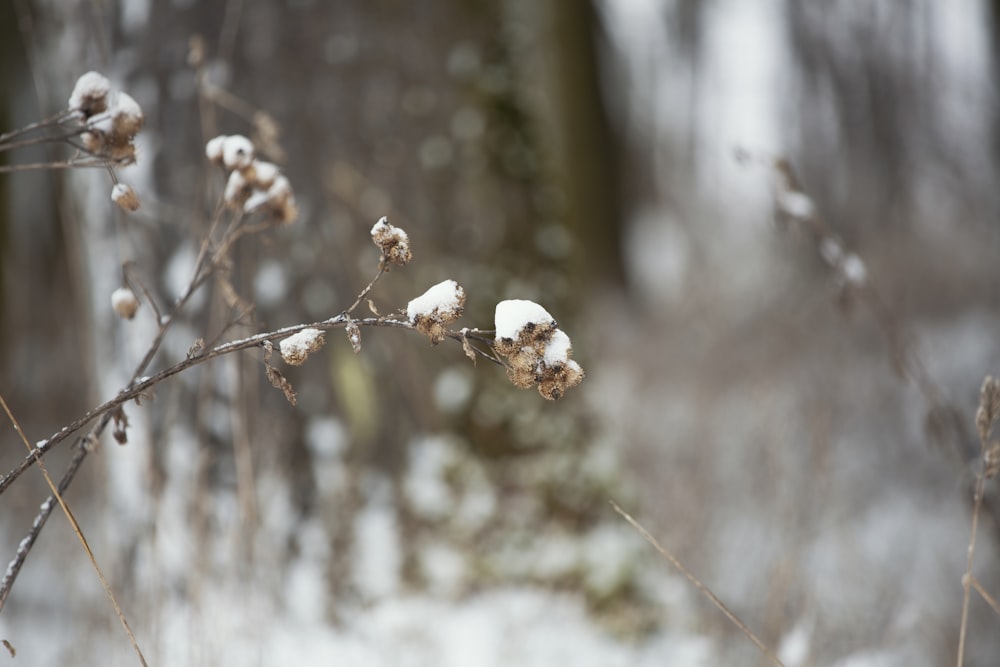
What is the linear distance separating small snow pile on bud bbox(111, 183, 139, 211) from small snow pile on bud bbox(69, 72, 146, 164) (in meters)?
0.03

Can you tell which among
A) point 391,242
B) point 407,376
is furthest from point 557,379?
point 407,376

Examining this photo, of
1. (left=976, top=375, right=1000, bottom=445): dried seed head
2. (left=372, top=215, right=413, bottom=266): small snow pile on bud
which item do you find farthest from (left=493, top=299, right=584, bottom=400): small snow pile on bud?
(left=976, top=375, right=1000, bottom=445): dried seed head

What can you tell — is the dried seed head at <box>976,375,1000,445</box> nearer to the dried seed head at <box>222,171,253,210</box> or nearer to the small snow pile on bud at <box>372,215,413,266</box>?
the small snow pile on bud at <box>372,215,413,266</box>

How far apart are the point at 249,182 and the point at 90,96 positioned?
0.17 metres

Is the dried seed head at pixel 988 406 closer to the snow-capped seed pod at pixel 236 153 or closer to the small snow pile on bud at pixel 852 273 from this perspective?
the small snow pile on bud at pixel 852 273

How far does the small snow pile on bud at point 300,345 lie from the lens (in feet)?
1.98

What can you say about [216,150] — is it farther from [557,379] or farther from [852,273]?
[852,273]

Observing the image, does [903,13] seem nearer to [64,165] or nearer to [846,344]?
[846,344]

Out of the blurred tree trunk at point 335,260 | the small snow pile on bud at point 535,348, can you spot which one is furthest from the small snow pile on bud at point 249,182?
the blurred tree trunk at point 335,260

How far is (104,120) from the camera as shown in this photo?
0.69 metres

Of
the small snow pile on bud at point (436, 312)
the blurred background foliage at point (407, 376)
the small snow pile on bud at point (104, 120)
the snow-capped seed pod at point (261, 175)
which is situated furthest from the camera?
the blurred background foliage at point (407, 376)

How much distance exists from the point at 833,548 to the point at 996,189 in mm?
3565

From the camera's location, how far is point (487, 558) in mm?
1490

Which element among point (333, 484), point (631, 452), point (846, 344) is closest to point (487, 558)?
point (333, 484)
